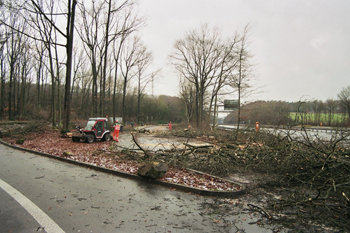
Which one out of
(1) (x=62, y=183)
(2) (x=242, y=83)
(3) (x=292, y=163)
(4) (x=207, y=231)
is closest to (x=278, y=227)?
(4) (x=207, y=231)

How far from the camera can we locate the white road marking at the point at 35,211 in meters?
3.80

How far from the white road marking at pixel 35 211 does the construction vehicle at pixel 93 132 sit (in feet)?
31.1

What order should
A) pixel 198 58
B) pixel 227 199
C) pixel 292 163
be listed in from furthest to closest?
pixel 198 58 < pixel 292 163 < pixel 227 199

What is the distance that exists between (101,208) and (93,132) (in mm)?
11702

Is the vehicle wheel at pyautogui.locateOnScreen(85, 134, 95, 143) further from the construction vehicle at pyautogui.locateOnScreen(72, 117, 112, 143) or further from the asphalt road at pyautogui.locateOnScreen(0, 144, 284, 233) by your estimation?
the asphalt road at pyautogui.locateOnScreen(0, 144, 284, 233)

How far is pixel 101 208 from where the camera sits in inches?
188

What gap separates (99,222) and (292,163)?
→ 6082 mm

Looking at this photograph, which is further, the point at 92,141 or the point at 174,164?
the point at 92,141

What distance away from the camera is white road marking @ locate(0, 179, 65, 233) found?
380cm

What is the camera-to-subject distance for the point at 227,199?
222 inches

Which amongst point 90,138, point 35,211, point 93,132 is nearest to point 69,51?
point 93,132

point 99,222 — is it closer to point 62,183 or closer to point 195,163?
point 62,183

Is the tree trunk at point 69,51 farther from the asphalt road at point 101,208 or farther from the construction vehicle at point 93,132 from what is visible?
the asphalt road at point 101,208

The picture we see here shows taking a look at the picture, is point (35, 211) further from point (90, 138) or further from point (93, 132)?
point (93, 132)
